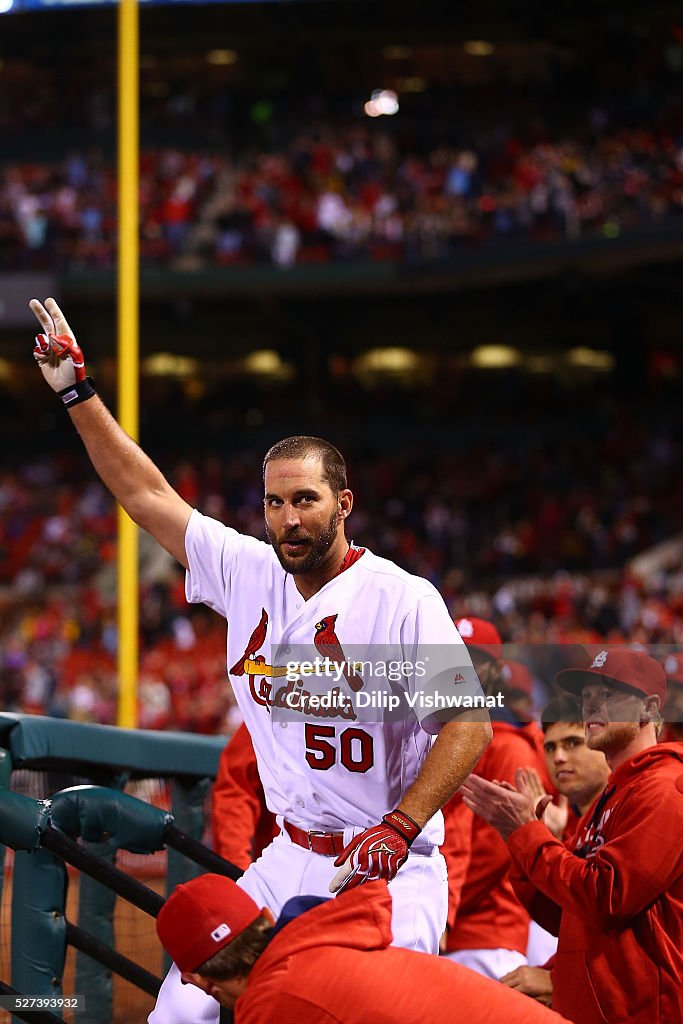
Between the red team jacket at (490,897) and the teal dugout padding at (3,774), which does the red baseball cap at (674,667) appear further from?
the teal dugout padding at (3,774)

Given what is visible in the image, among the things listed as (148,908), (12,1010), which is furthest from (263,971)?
(12,1010)

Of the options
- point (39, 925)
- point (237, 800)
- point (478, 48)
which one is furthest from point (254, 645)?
point (478, 48)

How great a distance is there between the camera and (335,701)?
9.24 feet

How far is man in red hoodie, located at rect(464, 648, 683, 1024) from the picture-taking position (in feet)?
8.65

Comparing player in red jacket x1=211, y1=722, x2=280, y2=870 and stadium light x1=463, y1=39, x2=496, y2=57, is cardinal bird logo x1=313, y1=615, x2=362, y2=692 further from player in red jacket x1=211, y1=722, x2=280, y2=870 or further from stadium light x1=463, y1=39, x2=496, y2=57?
stadium light x1=463, y1=39, x2=496, y2=57

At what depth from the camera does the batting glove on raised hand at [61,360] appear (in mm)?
3094

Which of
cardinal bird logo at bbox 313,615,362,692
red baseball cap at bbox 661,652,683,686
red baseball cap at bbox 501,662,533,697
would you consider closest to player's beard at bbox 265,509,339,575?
cardinal bird logo at bbox 313,615,362,692

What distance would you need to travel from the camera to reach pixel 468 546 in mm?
16391

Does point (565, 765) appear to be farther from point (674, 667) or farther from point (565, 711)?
point (674, 667)

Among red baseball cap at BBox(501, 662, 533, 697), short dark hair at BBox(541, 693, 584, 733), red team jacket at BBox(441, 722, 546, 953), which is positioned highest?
short dark hair at BBox(541, 693, 584, 733)

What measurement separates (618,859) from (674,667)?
5.54 feet

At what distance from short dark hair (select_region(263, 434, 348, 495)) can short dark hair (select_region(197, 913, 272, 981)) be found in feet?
3.28

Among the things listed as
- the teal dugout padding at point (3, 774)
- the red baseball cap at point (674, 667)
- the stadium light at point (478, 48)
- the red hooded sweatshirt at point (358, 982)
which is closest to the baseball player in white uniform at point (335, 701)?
the red hooded sweatshirt at point (358, 982)

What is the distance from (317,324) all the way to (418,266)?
326cm
